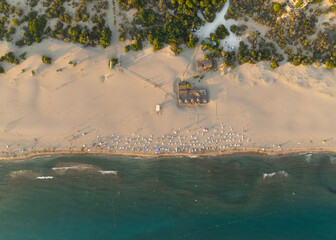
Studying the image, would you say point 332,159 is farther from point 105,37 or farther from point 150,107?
point 105,37

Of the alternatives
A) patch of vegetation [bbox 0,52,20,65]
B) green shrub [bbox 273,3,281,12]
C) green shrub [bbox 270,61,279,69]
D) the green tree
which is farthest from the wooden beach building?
patch of vegetation [bbox 0,52,20,65]

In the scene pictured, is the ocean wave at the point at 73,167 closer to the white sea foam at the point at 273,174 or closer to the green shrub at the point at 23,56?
the green shrub at the point at 23,56

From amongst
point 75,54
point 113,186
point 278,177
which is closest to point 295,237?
point 278,177

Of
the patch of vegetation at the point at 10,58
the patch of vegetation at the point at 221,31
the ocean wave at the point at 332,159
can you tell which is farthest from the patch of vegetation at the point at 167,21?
the ocean wave at the point at 332,159

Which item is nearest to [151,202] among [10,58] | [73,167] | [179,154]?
[179,154]

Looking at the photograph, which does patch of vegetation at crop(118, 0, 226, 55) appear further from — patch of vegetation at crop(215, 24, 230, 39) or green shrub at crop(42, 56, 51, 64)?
green shrub at crop(42, 56, 51, 64)
